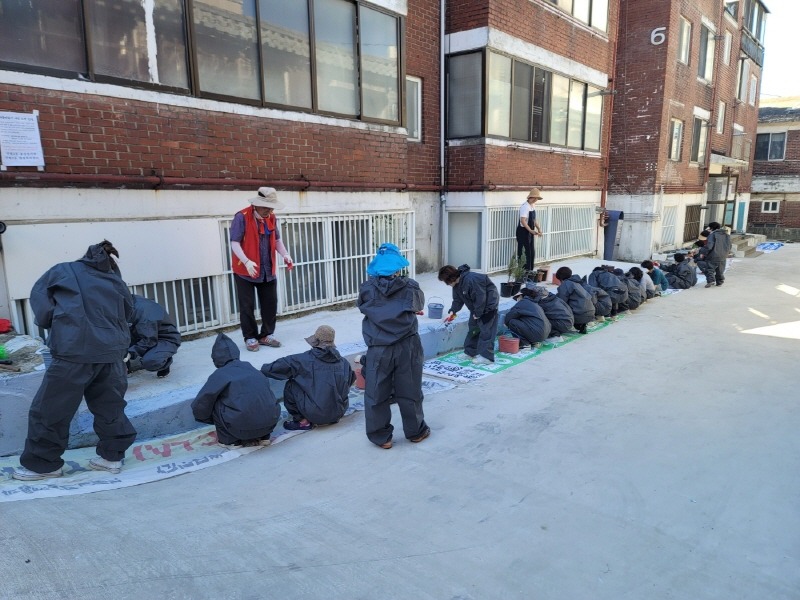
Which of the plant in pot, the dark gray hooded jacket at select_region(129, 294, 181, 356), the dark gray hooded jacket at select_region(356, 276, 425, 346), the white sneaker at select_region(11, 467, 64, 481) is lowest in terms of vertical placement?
the white sneaker at select_region(11, 467, 64, 481)

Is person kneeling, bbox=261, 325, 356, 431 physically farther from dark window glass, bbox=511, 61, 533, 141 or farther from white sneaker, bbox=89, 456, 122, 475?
dark window glass, bbox=511, 61, 533, 141

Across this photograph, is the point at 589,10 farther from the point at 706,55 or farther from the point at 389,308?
the point at 389,308

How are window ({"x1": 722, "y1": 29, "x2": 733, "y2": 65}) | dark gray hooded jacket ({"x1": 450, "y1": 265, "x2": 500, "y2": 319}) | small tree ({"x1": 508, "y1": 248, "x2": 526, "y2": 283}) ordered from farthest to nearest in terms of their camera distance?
1. window ({"x1": 722, "y1": 29, "x2": 733, "y2": 65})
2. small tree ({"x1": 508, "y1": 248, "x2": 526, "y2": 283})
3. dark gray hooded jacket ({"x1": 450, "y1": 265, "x2": 500, "y2": 319})

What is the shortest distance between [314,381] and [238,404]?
2.34 ft

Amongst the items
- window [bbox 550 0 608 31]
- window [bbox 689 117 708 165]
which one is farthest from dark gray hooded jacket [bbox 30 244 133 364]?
window [bbox 689 117 708 165]

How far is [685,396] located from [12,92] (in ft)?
22.2

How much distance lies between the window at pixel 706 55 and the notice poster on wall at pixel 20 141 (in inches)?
758

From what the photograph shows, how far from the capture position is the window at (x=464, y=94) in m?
10.1

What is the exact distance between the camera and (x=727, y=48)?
2003 centimetres

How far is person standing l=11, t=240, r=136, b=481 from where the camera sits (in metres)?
3.49

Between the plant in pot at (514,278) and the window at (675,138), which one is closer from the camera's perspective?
the plant in pot at (514,278)

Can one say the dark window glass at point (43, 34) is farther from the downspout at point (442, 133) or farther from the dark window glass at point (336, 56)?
the downspout at point (442, 133)

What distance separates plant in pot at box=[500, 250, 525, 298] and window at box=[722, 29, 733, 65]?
1578cm

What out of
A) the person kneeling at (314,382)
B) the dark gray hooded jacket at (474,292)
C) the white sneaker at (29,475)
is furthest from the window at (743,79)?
the white sneaker at (29,475)
